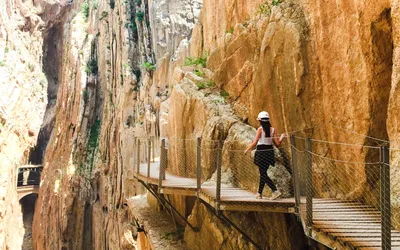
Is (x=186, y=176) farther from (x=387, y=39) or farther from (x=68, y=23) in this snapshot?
(x=68, y=23)

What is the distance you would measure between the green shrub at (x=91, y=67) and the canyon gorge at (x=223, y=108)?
322 cm

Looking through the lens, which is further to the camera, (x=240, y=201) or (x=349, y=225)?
(x=240, y=201)

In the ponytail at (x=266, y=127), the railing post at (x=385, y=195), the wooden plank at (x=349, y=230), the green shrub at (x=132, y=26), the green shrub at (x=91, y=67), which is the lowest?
the wooden plank at (x=349, y=230)

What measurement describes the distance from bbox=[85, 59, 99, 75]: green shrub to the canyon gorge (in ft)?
10.6

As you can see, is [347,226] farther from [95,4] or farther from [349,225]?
[95,4]

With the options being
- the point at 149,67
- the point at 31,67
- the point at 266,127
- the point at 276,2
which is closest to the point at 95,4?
the point at 31,67

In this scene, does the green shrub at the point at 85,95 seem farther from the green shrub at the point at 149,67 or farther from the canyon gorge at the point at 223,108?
the green shrub at the point at 149,67

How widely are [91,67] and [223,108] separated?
29.7m

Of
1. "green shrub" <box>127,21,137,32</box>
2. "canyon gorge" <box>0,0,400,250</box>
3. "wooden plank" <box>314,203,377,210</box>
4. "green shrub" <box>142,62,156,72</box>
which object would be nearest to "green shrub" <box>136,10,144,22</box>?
"canyon gorge" <box>0,0,400,250</box>

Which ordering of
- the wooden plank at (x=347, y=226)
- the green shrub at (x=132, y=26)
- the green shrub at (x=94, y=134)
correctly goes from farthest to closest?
1. the green shrub at (x=94, y=134)
2. the green shrub at (x=132, y=26)
3. the wooden plank at (x=347, y=226)

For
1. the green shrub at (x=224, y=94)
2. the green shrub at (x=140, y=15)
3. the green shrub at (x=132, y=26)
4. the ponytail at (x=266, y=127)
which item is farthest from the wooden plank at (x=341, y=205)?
the green shrub at (x=132, y=26)

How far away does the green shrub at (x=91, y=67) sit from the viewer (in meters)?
34.6

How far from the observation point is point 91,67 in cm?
3516

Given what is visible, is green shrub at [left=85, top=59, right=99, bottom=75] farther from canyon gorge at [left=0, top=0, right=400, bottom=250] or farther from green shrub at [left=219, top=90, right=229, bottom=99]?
green shrub at [left=219, top=90, right=229, bottom=99]
